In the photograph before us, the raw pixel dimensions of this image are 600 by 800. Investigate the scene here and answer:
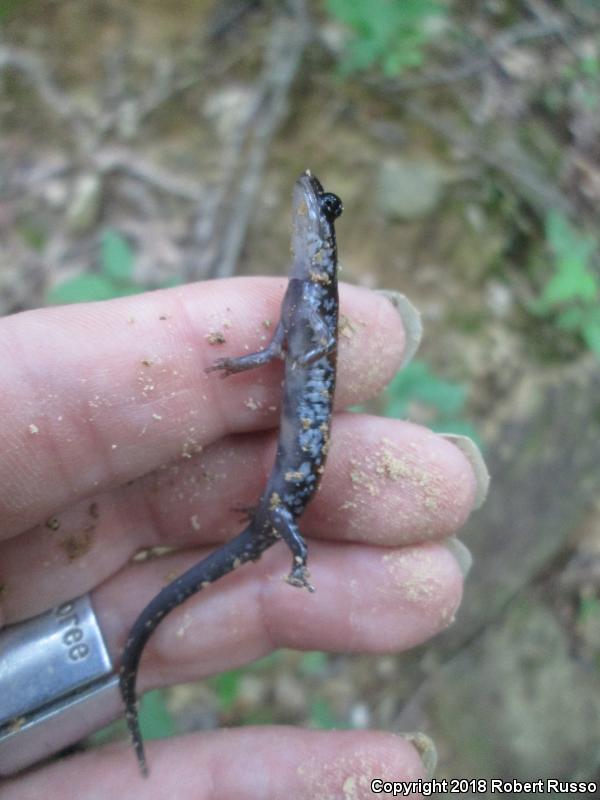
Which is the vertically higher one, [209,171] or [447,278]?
[209,171]

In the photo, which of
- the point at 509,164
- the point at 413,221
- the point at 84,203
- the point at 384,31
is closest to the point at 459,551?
the point at 413,221

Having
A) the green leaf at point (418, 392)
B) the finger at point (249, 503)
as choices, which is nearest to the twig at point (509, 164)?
the green leaf at point (418, 392)

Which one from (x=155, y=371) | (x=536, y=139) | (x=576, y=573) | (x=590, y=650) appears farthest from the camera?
(x=536, y=139)

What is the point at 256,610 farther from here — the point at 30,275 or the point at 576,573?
the point at 30,275

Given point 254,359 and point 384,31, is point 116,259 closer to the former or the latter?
point 254,359

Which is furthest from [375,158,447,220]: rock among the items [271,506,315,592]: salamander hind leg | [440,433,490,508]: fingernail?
[271,506,315,592]: salamander hind leg

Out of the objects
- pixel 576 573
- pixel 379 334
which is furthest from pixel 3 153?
pixel 576 573
